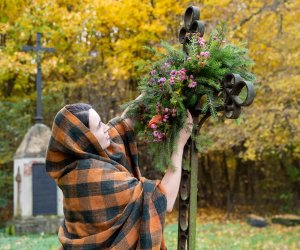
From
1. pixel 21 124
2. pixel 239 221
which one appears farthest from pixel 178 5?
pixel 239 221

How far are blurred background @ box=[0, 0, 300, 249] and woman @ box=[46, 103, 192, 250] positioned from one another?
535 centimetres

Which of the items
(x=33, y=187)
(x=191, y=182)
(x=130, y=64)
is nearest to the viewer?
(x=191, y=182)

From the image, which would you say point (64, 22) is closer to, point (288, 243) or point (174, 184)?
point (288, 243)

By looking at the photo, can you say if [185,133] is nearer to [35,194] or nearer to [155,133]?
[155,133]

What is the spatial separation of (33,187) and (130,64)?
3378 millimetres

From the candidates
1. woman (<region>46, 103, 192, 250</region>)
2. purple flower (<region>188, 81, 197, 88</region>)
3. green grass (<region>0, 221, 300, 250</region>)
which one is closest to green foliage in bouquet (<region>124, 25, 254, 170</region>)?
purple flower (<region>188, 81, 197, 88</region>)

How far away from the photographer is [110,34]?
11.6 meters

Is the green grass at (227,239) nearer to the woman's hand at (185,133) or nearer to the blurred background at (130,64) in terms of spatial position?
the blurred background at (130,64)

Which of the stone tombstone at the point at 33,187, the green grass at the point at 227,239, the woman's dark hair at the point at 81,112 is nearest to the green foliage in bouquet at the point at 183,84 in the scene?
the woman's dark hair at the point at 81,112

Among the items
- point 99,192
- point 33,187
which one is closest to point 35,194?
point 33,187

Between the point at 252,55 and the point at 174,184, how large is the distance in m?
7.84

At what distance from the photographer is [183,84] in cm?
251

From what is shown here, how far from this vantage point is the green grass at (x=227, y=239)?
753 cm

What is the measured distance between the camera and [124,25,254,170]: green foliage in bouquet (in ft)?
8.12
